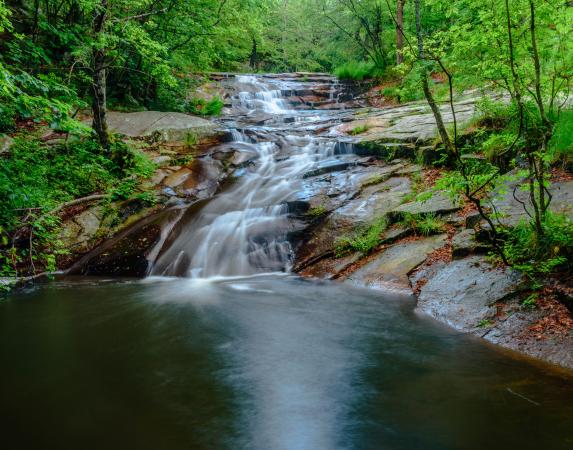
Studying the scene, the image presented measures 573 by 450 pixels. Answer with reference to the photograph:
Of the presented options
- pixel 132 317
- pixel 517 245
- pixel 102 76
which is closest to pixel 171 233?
pixel 132 317

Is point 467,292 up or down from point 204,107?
down

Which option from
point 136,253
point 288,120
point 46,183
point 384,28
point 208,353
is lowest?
point 208,353

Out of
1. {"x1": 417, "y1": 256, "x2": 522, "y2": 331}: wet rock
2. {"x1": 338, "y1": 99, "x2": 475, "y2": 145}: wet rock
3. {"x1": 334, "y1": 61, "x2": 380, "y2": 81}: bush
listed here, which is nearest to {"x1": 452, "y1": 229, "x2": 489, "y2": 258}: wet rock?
{"x1": 417, "y1": 256, "x2": 522, "y2": 331}: wet rock

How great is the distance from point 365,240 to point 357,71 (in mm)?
16502

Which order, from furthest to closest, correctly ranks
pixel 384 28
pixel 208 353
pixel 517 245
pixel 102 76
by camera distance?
pixel 384 28 < pixel 102 76 < pixel 517 245 < pixel 208 353

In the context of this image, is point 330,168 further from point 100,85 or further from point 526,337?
point 526,337

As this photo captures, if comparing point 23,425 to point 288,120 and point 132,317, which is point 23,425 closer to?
point 132,317

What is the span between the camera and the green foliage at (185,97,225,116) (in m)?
15.4

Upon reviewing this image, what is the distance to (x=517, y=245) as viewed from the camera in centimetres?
490

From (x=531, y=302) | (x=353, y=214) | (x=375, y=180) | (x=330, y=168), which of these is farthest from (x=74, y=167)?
(x=531, y=302)

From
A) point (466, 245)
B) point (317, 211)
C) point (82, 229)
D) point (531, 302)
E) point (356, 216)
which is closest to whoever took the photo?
point (531, 302)

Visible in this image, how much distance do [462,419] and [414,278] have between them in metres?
3.24

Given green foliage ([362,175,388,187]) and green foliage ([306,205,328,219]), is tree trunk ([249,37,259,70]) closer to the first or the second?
green foliage ([362,175,388,187])

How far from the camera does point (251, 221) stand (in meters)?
8.70
